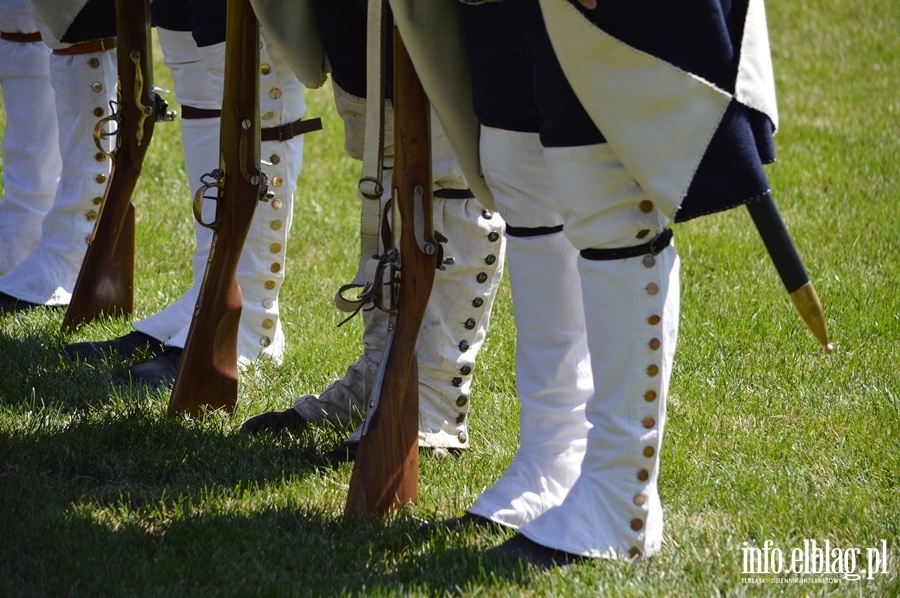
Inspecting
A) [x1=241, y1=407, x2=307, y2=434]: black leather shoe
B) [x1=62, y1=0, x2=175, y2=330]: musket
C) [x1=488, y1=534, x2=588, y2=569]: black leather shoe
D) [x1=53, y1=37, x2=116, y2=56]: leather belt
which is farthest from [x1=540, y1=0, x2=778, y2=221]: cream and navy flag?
[x1=53, y1=37, x2=116, y2=56]: leather belt

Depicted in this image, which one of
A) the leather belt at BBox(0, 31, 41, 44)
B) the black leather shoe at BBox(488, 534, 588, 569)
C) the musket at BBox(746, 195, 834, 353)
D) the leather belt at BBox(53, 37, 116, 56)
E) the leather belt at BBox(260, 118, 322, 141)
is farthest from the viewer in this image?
the leather belt at BBox(0, 31, 41, 44)

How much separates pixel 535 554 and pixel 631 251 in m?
0.65

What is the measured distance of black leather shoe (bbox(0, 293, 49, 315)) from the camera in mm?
4012

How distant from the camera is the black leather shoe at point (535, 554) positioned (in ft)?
7.27

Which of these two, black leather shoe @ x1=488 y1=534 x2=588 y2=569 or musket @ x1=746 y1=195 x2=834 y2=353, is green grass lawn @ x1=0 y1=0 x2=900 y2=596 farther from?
musket @ x1=746 y1=195 x2=834 y2=353

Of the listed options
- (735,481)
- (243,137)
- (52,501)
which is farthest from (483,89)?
(52,501)

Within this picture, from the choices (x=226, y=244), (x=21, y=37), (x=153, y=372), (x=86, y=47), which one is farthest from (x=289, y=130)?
(x=21, y=37)

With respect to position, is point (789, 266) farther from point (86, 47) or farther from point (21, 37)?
point (21, 37)

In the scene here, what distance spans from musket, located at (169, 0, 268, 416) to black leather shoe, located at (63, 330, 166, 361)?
1.96 feet

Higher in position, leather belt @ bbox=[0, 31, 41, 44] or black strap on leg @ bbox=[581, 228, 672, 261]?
leather belt @ bbox=[0, 31, 41, 44]

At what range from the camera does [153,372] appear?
338 centimetres

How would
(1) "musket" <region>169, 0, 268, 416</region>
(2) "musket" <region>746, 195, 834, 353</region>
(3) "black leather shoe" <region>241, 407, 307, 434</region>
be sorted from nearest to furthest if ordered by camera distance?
(2) "musket" <region>746, 195, 834, 353</region> → (1) "musket" <region>169, 0, 268, 416</region> → (3) "black leather shoe" <region>241, 407, 307, 434</region>

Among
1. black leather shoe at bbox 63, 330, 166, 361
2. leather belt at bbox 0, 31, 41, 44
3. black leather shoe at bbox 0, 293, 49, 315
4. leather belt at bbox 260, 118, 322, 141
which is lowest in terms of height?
black leather shoe at bbox 63, 330, 166, 361

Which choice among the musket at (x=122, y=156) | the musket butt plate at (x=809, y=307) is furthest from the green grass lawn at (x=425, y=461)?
the musket butt plate at (x=809, y=307)
